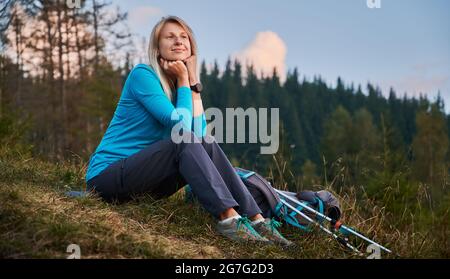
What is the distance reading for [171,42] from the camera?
3779 millimetres

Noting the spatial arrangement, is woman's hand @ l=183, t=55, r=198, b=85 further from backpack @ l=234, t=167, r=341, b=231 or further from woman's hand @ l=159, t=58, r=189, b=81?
backpack @ l=234, t=167, r=341, b=231

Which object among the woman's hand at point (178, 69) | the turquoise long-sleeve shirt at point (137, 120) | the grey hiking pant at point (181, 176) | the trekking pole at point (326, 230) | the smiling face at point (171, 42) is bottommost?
the trekking pole at point (326, 230)

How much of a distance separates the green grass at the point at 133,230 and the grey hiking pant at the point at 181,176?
0.13m

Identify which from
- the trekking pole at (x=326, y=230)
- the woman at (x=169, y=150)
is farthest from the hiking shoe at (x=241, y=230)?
the trekking pole at (x=326, y=230)

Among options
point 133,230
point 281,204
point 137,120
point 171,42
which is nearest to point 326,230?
point 281,204

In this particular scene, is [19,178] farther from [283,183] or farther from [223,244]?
[283,183]

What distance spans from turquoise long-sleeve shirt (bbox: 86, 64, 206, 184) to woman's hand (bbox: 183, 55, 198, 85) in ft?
0.96

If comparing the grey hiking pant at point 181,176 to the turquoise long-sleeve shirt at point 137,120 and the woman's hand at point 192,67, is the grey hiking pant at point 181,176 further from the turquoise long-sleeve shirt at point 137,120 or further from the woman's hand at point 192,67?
the woman's hand at point 192,67

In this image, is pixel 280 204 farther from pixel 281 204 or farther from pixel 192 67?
pixel 192 67

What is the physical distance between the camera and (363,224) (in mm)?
3855

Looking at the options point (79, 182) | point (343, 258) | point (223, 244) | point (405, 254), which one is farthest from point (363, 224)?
point (79, 182)

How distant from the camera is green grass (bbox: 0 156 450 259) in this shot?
2543 millimetres

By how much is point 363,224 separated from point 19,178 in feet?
8.85

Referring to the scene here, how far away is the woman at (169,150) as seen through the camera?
10.4 feet
